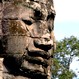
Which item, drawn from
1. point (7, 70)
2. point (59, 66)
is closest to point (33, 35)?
point (7, 70)

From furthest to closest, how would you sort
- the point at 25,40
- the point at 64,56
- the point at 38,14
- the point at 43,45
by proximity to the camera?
the point at 64,56 → the point at 38,14 → the point at 43,45 → the point at 25,40

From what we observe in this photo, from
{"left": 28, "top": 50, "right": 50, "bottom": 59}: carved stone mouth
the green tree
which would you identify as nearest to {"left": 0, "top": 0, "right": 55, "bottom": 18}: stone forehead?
{"left": 28, "top": 50, "right": 50, "bottom": 59}: carved stone mouth

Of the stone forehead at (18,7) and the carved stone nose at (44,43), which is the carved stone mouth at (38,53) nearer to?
the carved stone nose at (44,43)

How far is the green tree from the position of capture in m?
48.4

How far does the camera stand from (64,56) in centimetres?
5006

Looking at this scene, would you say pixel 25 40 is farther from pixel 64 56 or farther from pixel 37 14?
pixel 64 56

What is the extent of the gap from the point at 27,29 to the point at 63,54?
132 feet

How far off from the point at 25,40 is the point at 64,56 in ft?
132

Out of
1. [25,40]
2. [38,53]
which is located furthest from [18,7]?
[38,53]

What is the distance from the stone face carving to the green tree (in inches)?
1485

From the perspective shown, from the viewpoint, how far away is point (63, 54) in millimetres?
50062

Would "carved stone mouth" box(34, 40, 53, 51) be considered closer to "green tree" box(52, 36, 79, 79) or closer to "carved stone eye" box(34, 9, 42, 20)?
"carved stone eye" box(34, 9, 42, 20)

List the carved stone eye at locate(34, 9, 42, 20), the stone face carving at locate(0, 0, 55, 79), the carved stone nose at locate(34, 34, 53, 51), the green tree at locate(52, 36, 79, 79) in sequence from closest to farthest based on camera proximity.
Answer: the stone face carving at locate(0, 0, 55, 79)
the carved stone nose at locate(34, 34, 53, 51)
the carved stone eye at locate(34, 9, 42, 20)
the green tree at locate(52, 36, 79, 79)

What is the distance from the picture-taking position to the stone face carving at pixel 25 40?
9.80 meters
